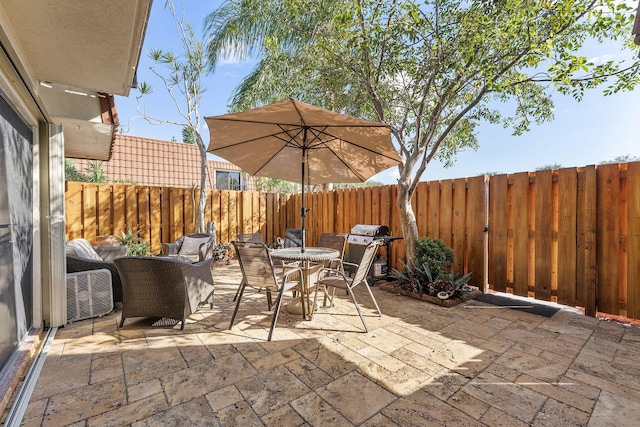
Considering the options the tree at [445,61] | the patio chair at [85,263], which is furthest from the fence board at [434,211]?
the patio chair at [85,263]

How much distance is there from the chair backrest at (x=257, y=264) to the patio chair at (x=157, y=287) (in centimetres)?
60

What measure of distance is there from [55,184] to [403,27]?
468 cm

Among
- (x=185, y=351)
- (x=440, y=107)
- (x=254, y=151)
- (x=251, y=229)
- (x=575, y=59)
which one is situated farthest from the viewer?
(x=251, y=229)

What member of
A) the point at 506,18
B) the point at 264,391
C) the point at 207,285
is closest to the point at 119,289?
the point at 207,285

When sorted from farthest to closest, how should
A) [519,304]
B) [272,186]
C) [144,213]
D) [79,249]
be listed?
1. [272,186]
2. [144,213]
3. [519,304]
4. [79,249]

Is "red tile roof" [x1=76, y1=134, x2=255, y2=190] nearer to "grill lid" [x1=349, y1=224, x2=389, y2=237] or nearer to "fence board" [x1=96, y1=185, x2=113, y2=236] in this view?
"fence board" [x1=96, y1=185, x2=113, y2=236]

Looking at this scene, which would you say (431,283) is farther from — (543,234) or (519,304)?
(543,234)

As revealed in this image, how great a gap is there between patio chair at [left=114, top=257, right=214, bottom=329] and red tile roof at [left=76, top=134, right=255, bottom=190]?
8952 millimetres

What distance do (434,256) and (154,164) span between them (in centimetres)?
1184

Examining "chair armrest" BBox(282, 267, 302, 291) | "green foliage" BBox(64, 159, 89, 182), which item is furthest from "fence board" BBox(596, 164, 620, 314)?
"green foliage" BBox(64, 159, 89, 182)

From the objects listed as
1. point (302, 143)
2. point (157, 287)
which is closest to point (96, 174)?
point (157, 287)

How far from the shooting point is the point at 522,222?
383cm

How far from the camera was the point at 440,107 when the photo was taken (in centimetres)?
416

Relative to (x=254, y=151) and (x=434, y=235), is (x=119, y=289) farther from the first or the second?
(x=434, y=235)
